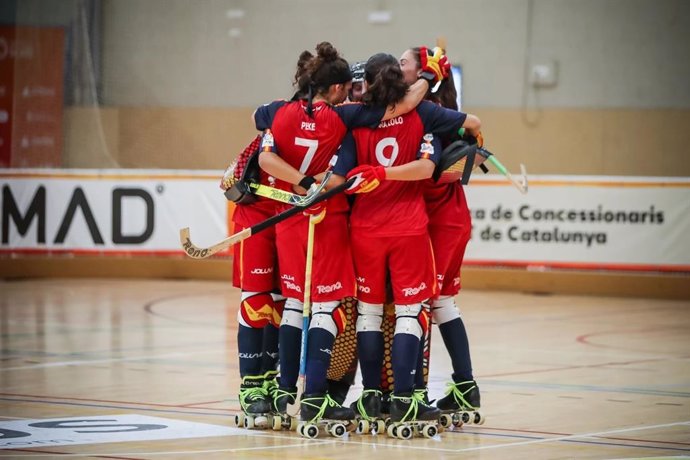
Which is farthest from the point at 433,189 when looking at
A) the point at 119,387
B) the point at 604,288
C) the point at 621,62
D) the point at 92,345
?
the point at 621,62

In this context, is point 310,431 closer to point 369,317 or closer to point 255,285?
point 369,317

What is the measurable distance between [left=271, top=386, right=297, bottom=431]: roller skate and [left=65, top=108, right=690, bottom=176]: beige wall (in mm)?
9692

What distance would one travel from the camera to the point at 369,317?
588 centimetres

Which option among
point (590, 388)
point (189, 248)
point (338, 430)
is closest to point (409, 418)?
point (338, 430)

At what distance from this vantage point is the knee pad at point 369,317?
5.87 m

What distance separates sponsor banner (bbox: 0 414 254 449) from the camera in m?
→ 5.54

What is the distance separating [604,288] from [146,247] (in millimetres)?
5942

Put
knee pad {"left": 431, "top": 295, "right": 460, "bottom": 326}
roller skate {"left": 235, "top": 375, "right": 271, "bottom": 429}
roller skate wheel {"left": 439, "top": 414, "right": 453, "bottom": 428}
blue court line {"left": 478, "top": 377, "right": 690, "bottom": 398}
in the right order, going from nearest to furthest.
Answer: roller skate {"left": 235, "top": 375, "right": 271, "bottom": 429}
roller skate wheel {"left": 439, "top": 414, "right": 453, "bottom": 428}
knee pad {"left": 431, "top": 295, "right": 460, "bottom": 326}
blue court line {"left": 478, "top": 377, "right": 690, "bottom": 398}

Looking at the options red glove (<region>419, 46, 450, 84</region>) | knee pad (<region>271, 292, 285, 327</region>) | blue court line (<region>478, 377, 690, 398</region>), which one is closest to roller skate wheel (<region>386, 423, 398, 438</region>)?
knee pad (<region>271, 292, 285, 327</region>)

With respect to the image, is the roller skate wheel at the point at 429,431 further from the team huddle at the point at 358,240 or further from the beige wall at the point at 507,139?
the beige wall at the point at 507,139

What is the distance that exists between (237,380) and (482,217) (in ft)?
24.1

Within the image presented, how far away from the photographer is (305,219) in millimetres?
5922

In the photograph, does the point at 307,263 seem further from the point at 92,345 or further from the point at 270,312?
the point at 92,345

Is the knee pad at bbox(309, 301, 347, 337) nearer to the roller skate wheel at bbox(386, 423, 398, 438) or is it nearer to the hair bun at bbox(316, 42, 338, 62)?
the roller skate wheel at bbox(386, 423, 398, 438)
